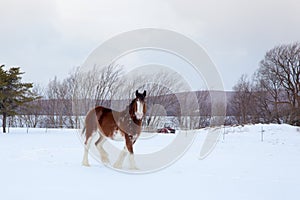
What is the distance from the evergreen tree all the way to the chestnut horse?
15371 mm

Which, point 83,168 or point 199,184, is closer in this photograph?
point 199,184

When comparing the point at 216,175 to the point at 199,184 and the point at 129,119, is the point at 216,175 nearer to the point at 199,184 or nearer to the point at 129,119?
the point at 199,184

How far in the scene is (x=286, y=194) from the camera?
11.7 feet

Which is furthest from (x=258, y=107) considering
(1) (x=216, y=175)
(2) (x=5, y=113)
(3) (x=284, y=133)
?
(1) (x=216, y=175)

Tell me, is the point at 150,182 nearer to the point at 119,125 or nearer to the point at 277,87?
the point at 119,125

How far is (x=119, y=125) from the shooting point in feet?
17.7

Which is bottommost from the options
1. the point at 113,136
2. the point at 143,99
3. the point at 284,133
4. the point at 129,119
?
the point at 284,133

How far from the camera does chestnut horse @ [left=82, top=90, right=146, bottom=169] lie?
504 cm

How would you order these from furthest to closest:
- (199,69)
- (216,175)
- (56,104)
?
(56,104) < (199,69) < (216,175)

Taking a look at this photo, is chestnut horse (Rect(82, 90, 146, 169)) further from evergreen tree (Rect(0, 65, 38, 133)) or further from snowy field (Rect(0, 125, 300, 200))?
evergreen tree (Rect(0, 65, 38, 133))

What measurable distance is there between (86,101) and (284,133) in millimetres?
11889

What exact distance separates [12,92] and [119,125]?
1643 cm

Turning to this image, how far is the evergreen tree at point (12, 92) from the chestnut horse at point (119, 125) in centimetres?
1537

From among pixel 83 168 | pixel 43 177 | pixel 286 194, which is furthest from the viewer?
→ pixel 83 168
